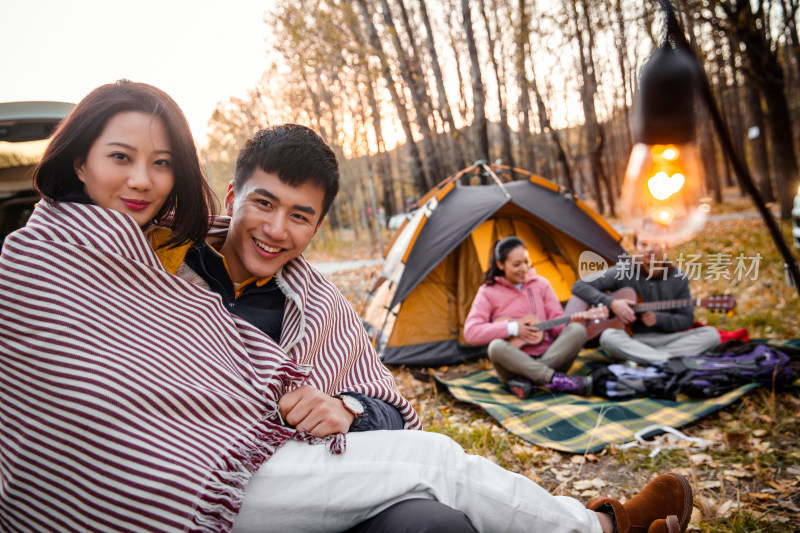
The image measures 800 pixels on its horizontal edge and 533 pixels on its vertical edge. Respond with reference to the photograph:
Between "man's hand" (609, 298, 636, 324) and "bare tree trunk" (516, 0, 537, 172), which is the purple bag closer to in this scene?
"man's hand" (609, 298, 636, 324)

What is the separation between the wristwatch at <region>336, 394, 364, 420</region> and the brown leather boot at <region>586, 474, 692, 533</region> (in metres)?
0.74

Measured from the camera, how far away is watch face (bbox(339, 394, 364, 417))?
138 cm

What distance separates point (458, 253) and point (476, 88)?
2.81 metres

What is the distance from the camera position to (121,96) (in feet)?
4.59

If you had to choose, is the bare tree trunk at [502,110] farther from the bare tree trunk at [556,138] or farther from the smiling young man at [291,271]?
the smiling young man at [291,271]

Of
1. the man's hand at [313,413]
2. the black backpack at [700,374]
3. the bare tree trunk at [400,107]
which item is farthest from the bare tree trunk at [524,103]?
the man's hand at [313,413]

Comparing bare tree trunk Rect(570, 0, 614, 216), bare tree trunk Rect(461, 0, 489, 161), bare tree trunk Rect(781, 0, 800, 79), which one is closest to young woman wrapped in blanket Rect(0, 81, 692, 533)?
bare tree trunk Rect(781, 0, 800, 79)

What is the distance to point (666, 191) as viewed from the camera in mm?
1303

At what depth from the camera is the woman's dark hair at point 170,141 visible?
1.34 meters

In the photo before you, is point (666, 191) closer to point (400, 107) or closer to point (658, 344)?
point (658, 344)

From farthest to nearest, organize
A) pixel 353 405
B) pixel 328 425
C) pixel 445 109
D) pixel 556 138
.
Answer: pixel 556 138 < pixel 445 109 < pixel 353 405 < pixel 328 425

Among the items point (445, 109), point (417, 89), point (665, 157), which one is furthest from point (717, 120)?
point (445, 109)

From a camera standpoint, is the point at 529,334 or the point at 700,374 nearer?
the point at 700,374

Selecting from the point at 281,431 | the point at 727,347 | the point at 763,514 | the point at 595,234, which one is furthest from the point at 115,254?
the point at 595,234
